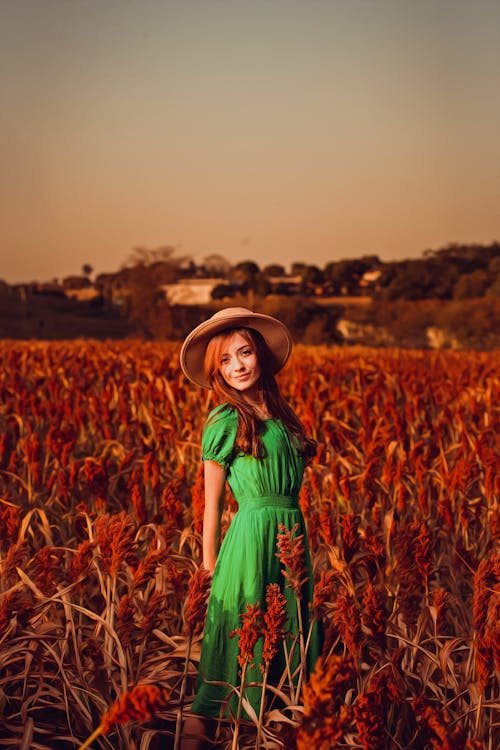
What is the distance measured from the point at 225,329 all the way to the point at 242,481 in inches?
20.7

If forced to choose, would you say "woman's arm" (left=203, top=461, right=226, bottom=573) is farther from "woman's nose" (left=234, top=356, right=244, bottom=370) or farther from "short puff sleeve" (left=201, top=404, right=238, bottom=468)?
"woman's nose" (left=234, top=356, right=244, bottom=370)

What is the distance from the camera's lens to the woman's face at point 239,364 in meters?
2.62

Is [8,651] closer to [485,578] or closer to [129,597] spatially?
[129,597]

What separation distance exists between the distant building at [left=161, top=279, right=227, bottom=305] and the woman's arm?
79.2m

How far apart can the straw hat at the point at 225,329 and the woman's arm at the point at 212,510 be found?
341 mm

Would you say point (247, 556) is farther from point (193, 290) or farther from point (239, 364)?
point (193, 290)

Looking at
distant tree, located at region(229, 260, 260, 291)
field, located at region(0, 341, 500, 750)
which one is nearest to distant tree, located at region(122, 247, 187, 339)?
distant tree, located at region(229, 260, 260, 291)


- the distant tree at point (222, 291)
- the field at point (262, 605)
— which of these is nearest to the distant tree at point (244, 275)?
the distant tree at point (222, 291)

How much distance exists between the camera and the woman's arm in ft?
8.31

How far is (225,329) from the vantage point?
272 cm

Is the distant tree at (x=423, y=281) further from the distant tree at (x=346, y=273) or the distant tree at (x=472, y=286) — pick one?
the distant tree at (x=346, y=273)

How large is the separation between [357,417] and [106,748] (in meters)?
5.07

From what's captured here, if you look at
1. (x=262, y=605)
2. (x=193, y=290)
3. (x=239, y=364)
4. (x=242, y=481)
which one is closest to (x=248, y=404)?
(x=239, y=364)

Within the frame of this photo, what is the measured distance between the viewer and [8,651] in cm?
239
